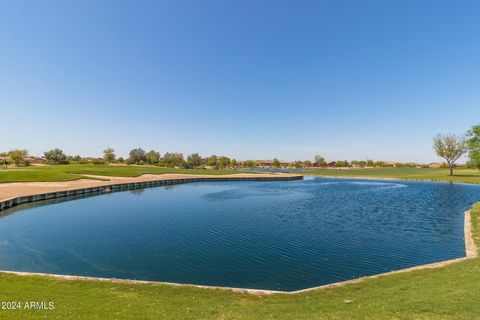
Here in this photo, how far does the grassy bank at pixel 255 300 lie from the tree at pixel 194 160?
599 feet

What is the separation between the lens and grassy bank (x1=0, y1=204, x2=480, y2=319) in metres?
8.89

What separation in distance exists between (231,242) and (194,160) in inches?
6974

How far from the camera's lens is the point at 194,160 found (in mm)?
195250

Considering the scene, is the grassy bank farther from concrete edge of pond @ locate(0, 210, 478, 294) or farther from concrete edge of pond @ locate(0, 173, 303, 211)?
concrete edge of pond @ locate(0, 173, 303, 211)

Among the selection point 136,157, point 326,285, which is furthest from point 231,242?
point 136,157

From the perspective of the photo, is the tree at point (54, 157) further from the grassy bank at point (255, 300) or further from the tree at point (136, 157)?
the grassy bank at point (255, 300)

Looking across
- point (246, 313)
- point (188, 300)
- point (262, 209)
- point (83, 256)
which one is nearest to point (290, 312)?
point (246, 313)

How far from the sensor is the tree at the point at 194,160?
194m

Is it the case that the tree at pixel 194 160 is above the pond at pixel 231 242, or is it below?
above

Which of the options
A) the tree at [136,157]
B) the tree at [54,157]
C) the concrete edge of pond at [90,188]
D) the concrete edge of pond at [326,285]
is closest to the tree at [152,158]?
the tree at [136,157]

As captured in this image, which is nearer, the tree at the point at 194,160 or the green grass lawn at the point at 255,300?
the green grass lawn at the point at 255,300

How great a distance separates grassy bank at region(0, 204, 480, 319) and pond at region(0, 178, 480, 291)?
2.96 metres

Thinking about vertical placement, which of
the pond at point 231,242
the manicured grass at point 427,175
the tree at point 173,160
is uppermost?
the tree at point 173,160

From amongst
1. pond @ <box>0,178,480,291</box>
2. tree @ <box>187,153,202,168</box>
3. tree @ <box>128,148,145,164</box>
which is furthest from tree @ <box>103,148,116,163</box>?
pond @ <box>0,178,480,291</box>
